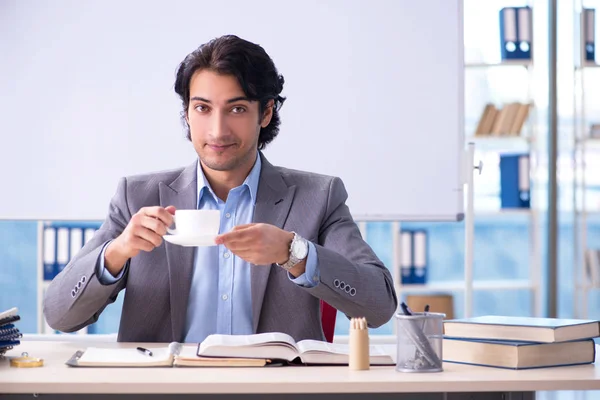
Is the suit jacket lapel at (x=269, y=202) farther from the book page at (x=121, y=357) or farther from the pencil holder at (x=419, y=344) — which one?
the pencil holder at (x=419, y=344)

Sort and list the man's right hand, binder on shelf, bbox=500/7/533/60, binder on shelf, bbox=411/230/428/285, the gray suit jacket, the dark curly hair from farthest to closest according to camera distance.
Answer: binder on shelf, bbox=500/7/533/60 < binder on shelf, bbox=411/230/428/285 < the dark curly hair < the gray suit jacket < the man's right hand

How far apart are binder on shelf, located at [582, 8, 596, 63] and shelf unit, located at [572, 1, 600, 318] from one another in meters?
0.02

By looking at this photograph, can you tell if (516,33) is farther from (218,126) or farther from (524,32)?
(218,126)

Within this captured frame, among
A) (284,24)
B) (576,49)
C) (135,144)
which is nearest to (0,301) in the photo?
(135,144)

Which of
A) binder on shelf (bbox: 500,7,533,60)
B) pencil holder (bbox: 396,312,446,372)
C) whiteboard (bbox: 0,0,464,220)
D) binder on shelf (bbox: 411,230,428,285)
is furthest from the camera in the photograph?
binder on shelf (bbox: 500,7,533,60)

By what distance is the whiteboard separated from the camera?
375 cm

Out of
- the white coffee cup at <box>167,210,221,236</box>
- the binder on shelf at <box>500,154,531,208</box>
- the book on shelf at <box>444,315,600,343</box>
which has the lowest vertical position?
the book on shelf at <box>444,315,600,343</box>

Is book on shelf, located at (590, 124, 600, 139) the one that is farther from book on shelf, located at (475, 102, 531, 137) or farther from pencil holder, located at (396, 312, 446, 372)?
pencil holder, located at (396, 312, 446, 372)

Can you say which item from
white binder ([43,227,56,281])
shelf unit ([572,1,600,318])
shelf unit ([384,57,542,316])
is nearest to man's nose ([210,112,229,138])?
white binder ([43,227,56,281])

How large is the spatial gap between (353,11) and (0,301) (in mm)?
3377

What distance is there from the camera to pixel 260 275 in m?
2.05

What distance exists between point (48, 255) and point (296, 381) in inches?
120

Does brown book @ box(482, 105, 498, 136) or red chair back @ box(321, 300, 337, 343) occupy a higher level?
brown book @ box(482, 105, 498, 136)

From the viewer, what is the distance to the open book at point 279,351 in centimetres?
154
